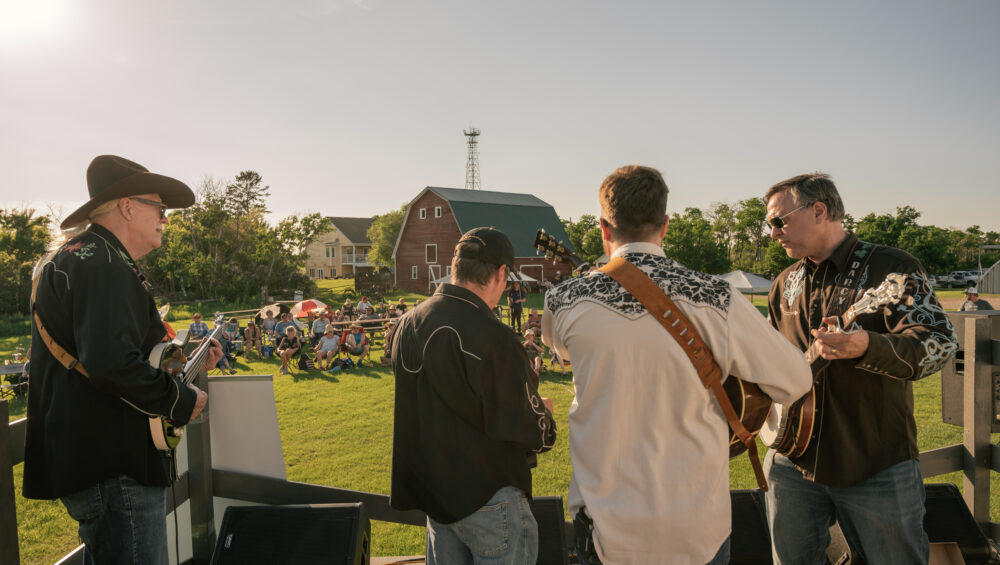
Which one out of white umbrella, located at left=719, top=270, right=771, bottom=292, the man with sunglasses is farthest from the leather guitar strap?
white umbrella, located at left=719, top=270, right=771, bottom=292

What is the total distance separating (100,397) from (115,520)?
0.54m

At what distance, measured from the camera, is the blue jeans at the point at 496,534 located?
7.84 ft

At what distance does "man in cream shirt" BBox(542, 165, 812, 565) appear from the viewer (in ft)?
5.82

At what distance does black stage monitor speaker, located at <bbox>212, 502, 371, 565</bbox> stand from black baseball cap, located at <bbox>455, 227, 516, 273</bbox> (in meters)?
1.75

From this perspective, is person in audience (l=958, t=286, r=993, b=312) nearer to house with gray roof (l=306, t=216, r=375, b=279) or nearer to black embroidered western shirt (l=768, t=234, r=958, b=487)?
black embroidered western shirt (l=768, t=234, r=958, b=487)

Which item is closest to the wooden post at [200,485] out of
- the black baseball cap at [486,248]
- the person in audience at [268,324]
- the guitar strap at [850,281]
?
the black baseball cap at [486,248]

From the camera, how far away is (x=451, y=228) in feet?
133

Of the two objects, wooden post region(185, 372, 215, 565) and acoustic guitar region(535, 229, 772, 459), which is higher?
acoustic guitar region(535, 229, 772, 459)

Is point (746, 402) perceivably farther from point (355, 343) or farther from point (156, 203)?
point (355, 343)

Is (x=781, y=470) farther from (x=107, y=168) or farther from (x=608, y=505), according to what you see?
(x=107, y=168)

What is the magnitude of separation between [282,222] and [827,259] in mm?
41867

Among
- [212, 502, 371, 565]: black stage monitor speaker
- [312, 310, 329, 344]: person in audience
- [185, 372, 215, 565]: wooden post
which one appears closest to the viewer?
[212, 502, 371, 565]: black stage monitor speaker

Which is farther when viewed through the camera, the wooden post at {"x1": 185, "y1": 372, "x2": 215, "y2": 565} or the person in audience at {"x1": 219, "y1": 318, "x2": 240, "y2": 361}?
the person in audience at {"x1": 219, "y1": 318, "x2": 240, "y2": 361}

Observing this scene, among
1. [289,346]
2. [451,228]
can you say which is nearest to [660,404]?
[289,346]
